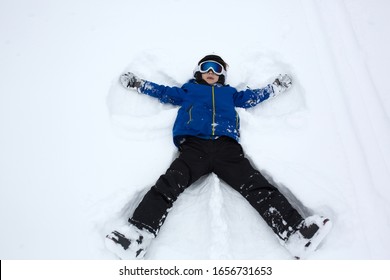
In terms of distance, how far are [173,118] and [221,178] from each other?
1.95ft

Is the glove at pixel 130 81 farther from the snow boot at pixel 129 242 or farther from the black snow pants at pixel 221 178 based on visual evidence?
the snow boot at pixel 129 242

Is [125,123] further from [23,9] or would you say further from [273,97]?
[23,9]

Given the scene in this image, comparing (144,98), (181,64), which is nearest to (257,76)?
(181,64)

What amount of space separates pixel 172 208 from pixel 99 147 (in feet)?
2.19

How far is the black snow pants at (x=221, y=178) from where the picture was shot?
1.87 metres

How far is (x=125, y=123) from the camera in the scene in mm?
2332

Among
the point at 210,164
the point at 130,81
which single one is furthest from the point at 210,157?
the point at 130,81

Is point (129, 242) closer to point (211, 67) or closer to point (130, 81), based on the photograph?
point (130, 81)

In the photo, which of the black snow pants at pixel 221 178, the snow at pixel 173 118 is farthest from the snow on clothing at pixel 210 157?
the snow at pixel 173 118

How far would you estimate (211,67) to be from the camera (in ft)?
8.36

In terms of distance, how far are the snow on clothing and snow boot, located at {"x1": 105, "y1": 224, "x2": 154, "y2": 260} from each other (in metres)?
0.04

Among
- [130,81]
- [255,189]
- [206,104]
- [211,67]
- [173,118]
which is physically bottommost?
[255,189]

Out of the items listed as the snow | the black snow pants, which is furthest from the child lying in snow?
the snow

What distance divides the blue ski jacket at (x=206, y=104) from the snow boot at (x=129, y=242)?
69cm
